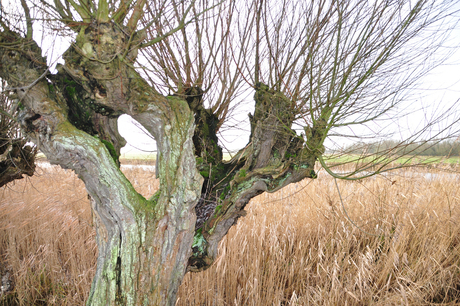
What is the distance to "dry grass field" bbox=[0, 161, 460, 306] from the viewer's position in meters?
2.64

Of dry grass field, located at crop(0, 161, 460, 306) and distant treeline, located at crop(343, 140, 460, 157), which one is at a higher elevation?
distant treeline, located at crop(343, 140, 460, 157)

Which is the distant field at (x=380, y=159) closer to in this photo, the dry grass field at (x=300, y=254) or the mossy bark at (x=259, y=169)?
the mossy bark at (x=259, y=169)

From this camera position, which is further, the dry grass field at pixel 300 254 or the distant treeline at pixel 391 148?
the dry grass field at pixel 300 254

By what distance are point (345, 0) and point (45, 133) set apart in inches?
66.7

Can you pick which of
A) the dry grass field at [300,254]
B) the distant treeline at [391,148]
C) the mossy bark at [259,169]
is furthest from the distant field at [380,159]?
the dry grass field at [300,254]

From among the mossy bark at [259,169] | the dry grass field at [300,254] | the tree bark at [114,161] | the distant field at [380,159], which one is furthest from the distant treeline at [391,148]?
the tree bark at [114,161]

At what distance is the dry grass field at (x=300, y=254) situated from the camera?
2.64 m

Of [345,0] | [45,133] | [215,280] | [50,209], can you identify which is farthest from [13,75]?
[50,209]

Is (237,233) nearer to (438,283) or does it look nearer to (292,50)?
(438,283)

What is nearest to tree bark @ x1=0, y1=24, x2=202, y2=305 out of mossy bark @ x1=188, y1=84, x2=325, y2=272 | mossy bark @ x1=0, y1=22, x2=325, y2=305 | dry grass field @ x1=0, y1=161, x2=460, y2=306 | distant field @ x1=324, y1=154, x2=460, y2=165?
mossy bark @ x1=0, y1=22, x2=325, y2=305

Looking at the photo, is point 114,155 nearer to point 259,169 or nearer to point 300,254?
point 259,169

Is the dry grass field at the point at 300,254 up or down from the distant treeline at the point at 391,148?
down

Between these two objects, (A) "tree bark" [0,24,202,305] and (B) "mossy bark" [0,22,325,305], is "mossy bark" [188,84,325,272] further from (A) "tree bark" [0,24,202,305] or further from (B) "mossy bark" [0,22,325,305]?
(A) "tree bark" [0,24,202,305]

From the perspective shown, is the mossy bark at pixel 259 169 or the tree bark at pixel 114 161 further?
the mossy bark at pixel 259 169
